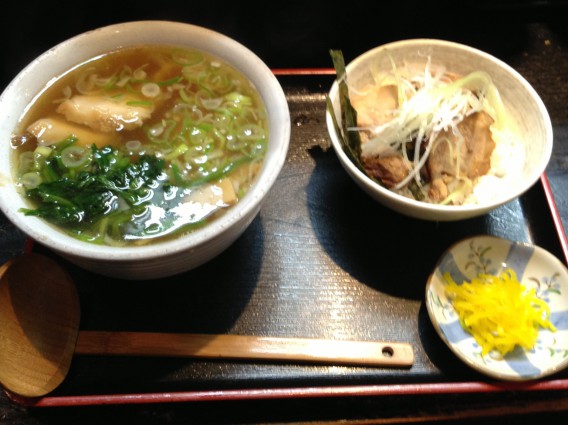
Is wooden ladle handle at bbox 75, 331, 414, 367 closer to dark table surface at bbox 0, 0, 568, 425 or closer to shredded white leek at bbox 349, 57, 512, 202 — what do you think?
dark table surface at bbox 0, 0, 568, 425

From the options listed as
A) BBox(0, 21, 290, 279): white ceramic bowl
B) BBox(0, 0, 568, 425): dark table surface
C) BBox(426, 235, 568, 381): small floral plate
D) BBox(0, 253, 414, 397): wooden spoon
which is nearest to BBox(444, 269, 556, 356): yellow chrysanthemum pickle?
BBox(426, 235, 568, 381): small floral plate

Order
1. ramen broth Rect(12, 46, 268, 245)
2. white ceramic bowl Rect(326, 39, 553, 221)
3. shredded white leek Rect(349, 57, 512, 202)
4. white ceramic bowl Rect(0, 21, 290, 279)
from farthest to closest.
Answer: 1. shredded white leek Rect(349, 57, 512, 202)
2. white ceramic bowl Rect(326, 39, 553, 221)
3. ramen broth Rect(12, 46, 268, 245)
4. white ceramic bowl Rect(0, 21, 290, 279)

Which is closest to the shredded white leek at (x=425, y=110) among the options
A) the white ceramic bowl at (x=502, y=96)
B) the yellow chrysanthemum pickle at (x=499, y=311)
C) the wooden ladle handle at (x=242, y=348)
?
the white ceramic bowl at (x=502, y=96)

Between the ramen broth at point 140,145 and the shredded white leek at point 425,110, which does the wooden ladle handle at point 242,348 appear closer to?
the ramen broth at point 140,145

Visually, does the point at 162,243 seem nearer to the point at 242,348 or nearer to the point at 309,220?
the point at 242,348

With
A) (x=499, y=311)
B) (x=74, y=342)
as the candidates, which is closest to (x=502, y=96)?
(x=499, y=311)

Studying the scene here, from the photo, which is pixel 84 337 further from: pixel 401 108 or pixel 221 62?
pixel 401 108

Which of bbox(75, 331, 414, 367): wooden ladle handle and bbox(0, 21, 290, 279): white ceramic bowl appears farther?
bbox(75, 331, 414, 367): wooden ladle handle
